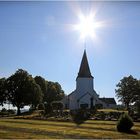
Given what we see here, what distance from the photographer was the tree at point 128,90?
9188cm

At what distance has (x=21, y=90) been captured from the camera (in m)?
80.2

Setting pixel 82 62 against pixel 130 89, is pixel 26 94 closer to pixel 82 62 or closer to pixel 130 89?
pixel 82 62

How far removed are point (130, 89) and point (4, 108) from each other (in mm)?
34920

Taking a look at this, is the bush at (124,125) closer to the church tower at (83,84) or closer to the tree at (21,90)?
the church tower at (83,84)

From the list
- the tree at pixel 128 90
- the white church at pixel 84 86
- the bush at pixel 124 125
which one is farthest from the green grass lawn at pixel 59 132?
the tree at pixel 128 90

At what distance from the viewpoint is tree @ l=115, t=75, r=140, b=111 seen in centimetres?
9188

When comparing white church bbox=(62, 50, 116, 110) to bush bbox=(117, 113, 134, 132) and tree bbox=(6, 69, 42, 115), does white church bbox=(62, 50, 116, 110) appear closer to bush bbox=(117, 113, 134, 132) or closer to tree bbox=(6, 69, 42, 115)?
tree bbox=(6, 69, 42, 115)

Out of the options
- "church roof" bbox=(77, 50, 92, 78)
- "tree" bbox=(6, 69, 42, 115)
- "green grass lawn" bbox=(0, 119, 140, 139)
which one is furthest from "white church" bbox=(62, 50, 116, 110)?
"green grass lawn" bbox=(0, 119, 140, 139)

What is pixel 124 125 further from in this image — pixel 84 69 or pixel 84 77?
pixel 84 69

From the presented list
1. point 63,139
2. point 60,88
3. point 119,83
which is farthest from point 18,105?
point 63,139

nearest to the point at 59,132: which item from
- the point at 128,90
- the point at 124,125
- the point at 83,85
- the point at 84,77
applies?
the point at 124,125

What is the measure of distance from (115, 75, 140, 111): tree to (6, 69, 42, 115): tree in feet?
86.6

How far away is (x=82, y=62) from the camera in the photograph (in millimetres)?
82188

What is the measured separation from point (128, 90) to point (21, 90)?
102ft
